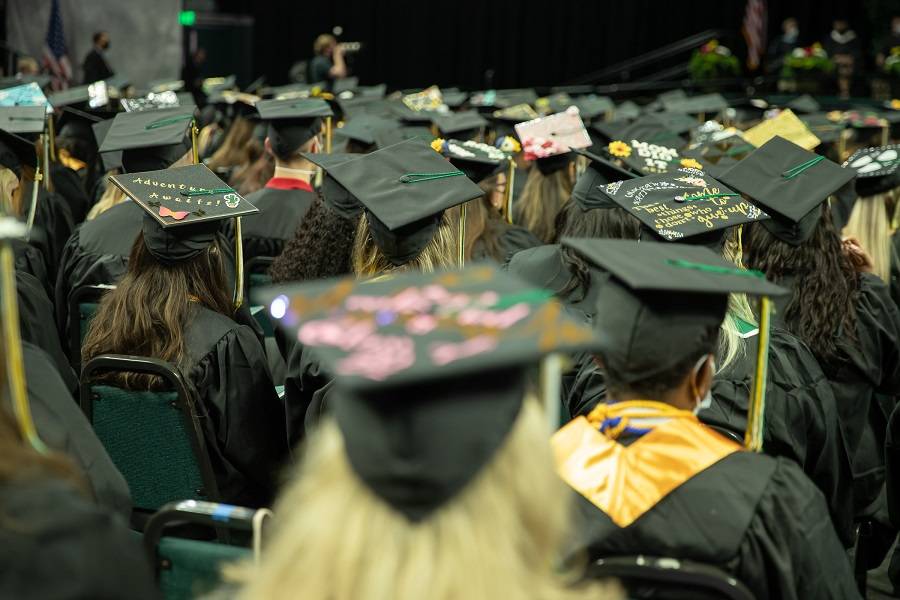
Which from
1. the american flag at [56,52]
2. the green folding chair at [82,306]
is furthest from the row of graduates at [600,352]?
the american flag at [56,52]

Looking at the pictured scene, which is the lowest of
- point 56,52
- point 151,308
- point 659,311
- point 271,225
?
point 56,52

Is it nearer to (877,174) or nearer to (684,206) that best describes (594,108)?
(877,174)

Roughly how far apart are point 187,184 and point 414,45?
19.3m

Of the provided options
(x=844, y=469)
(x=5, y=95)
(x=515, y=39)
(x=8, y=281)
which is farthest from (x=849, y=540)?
(x=515, y=39)

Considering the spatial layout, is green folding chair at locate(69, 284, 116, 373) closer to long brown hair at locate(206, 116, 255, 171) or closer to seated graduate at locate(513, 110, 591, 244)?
seated graduate at locate(513, 110, 591, 244)

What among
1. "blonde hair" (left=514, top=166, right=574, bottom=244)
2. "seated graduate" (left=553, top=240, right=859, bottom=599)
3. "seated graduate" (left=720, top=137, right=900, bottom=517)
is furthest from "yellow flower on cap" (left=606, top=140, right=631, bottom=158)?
"seated graduate" (left=553, top=240, right=859, bottom=599)

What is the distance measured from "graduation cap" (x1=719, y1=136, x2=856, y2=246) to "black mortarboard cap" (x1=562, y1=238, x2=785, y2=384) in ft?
5.76

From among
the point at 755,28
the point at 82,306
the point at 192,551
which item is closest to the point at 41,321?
the point at 82,306

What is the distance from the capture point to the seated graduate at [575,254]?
148 inches

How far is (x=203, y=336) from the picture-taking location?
3.23m

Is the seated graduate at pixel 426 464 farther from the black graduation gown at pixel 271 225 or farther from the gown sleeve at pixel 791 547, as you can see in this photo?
the black graduation gown at pixel 271 225

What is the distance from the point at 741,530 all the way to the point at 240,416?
1.84 m

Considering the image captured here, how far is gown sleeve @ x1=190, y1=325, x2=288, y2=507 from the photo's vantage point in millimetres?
3230

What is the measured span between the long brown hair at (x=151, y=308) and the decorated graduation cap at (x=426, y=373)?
177cm
